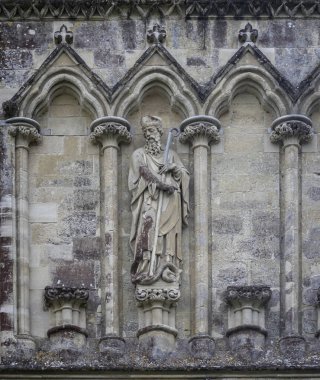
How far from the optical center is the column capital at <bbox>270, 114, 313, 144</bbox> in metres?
29.2

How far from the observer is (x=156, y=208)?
94.7 feet

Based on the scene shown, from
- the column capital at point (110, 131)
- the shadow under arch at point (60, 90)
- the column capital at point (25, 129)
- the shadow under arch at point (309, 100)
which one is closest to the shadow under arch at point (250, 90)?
the shadow under arch at point (309, 100)

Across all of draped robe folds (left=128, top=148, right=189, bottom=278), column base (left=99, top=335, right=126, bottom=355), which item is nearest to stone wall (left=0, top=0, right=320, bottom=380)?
column base (left=99, top=335, right=126, bottom=355)

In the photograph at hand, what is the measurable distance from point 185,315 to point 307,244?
1.50m

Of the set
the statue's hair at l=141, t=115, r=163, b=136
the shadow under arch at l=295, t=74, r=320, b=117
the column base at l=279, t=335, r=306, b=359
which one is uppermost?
the shadow under arch at l=295, t=74, r=320, b=117

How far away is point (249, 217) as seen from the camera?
29.1 meters

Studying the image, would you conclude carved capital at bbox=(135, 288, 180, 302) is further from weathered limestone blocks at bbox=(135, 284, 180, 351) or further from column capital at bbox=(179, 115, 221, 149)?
column capital at bbox=(179, 115, 221, 149)

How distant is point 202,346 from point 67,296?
1.49 metres

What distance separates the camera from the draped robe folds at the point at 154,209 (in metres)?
28.7

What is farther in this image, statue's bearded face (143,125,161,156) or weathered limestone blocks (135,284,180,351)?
statue's bearded face (143,125,161,156)

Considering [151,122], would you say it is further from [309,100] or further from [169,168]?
[309,100]

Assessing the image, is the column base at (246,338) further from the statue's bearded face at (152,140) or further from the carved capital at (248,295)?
the statue's bearded face at (152,140)

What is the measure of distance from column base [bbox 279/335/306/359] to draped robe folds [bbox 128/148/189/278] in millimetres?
1417

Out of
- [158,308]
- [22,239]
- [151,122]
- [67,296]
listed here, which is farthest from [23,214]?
[158,308]
